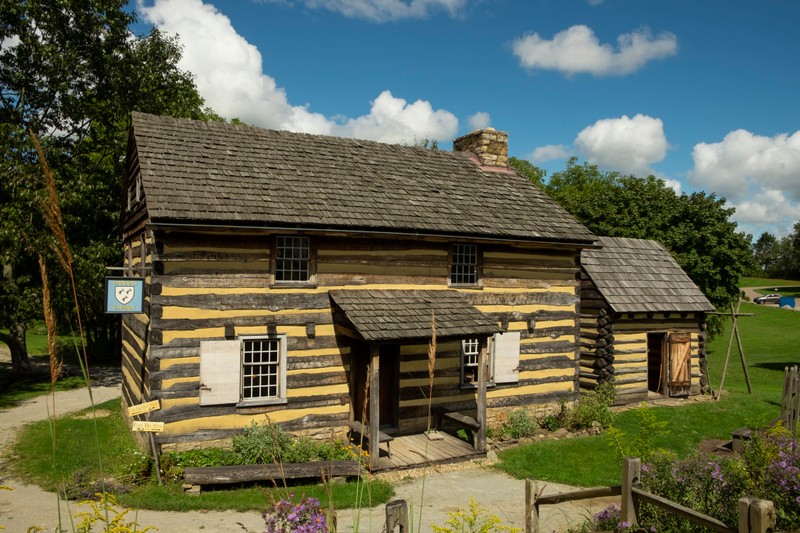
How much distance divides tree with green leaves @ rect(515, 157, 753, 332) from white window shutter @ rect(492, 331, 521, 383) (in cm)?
Answer: 1630

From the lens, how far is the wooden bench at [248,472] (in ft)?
32.9

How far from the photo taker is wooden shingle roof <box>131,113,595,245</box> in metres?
12.0

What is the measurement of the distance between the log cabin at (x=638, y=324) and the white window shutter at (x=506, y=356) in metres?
4.74

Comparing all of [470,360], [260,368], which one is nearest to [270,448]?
[260,368]

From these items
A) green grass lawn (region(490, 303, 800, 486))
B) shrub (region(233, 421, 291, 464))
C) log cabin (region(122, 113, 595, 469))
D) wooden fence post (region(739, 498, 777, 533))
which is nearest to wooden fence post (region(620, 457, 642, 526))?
wooden fence post (region(739, 498, 777, 533))

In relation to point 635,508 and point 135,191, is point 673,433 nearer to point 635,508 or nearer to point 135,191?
point 635,508

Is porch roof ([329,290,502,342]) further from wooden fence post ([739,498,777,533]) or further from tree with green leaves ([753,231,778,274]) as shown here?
tree with green leaves ([753,231,778,274])

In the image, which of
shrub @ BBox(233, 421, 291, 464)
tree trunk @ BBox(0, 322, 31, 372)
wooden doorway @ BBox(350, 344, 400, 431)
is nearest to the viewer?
shrub @ BBox(233, 421, 291, 464)

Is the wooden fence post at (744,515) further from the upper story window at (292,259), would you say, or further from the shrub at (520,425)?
the shrub at (520,425)

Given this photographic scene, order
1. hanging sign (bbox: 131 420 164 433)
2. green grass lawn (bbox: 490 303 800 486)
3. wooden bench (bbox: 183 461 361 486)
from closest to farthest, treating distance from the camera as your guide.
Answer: hanging sign (bbox: 131 420 164 433), wooden bench (bbox: 183 461 361 486), green grass lawn (bbox: 490 303 800 486)

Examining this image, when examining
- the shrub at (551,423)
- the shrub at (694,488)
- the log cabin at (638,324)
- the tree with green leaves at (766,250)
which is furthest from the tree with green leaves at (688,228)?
the tree with green leaves at (766,250)

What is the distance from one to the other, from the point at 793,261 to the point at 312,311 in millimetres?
107174

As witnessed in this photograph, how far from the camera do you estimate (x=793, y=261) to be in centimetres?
9469

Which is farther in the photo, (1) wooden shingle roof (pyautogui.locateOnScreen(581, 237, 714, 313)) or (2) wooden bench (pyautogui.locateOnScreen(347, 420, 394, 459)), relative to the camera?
(1) wooden shingle roof (pyautogui.locateOnScreen(581, 237, 714, 313))
